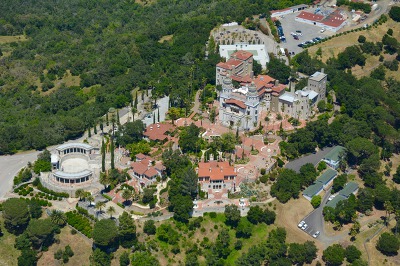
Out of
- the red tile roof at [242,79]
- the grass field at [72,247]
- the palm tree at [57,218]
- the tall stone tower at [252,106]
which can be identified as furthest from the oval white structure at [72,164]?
the red tile roof at [242,79]

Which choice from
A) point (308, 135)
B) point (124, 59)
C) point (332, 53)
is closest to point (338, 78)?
point (332, 53)

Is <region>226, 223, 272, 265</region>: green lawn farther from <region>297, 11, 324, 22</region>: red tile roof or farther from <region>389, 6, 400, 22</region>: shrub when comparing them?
<region>389, 6, 400, 22</region>: shrub

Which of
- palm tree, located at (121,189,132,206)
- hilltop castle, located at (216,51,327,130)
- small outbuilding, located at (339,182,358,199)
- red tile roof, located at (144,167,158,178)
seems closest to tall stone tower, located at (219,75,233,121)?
hilltop castle, located at (216,51,327,130)

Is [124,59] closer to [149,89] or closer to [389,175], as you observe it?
[149,89]

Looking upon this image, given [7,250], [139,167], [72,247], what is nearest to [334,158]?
[139,167]

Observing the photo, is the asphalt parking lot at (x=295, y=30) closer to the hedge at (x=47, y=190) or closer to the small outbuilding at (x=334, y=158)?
the small outbuilding at (x=334, y=158)

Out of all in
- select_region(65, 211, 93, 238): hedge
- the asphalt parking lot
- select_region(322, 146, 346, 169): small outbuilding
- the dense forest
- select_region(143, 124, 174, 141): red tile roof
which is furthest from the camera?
the asphalt parking lot
